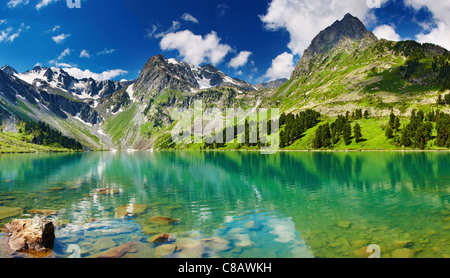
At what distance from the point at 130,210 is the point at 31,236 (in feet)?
39.9

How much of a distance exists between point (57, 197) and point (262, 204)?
32.3 m

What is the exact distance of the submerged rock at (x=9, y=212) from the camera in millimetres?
28009

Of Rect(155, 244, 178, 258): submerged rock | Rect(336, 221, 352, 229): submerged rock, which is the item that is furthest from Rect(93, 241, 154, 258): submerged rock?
Rect(336, 221, 352, 229): submerged rock

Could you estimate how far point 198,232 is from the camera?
877 inches

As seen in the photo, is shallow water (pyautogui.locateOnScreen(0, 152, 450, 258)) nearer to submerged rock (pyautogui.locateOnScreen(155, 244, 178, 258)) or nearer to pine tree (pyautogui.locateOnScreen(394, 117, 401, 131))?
submerged rock (pyautogui.locateOnScreen(155, 244, 178, 258))

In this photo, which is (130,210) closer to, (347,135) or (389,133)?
(389,133)

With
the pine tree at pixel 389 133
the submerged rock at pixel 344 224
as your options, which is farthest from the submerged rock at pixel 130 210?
the pine tree at pixel 389 133

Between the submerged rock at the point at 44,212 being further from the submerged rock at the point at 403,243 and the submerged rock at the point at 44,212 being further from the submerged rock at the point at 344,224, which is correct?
the submerged rock at the point at 403,243

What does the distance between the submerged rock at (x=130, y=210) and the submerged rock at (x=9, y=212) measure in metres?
11.3

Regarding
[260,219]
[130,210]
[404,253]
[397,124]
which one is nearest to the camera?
[404,253]

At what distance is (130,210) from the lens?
1190 inches

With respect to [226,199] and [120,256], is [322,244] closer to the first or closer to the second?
[120,256]

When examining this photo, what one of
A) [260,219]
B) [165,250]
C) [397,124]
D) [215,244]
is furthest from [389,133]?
[165,250]

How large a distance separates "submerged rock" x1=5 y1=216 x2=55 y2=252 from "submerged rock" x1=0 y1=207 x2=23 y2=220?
37.0 feet
